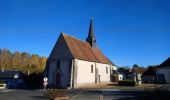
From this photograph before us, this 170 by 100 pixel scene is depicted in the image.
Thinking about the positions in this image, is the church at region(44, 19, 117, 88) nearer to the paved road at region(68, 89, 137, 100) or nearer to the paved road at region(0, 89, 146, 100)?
the paved road at region(0, 89, 146, 100)

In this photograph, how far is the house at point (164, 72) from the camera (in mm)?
49156

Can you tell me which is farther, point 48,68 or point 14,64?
point 14,64

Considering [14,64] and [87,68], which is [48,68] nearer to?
[87,68]

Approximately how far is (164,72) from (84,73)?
21.8 m

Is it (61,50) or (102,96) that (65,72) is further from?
(102,96)

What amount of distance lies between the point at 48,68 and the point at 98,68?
11937 mm

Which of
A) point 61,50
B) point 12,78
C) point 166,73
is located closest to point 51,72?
point 61,50

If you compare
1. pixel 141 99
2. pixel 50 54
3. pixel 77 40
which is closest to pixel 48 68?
pixel 50 54

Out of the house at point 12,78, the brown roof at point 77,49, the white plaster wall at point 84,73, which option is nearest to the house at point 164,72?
the brown roof at point 77,49

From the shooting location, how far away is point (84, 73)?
40.0 meters

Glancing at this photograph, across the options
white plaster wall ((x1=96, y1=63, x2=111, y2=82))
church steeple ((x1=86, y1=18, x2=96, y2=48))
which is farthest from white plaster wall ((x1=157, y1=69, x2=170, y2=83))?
church steeple ((x1=86, y1=18, x2=96, y2=48))

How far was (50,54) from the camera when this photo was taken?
40750mm

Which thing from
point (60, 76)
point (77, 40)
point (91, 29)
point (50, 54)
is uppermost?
point (91, 29)

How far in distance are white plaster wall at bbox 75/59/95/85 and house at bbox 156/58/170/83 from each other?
59.1ft
